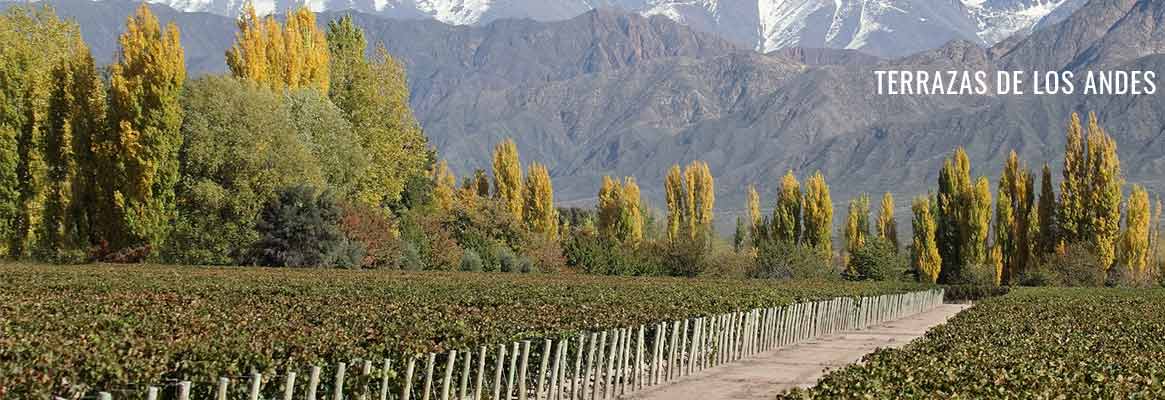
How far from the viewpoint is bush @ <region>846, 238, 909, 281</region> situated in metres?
82.4

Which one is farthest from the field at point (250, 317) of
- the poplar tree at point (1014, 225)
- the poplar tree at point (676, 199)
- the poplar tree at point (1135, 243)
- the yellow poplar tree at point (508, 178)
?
the poplar tree at point (676, 199)

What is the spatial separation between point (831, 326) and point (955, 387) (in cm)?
2768

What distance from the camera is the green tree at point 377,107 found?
66750 millimetres

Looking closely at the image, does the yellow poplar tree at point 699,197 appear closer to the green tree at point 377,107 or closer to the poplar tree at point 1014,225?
the poplar tree at point 1014,225

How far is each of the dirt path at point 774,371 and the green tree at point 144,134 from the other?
2731 centimetres

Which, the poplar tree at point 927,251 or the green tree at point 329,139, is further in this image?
the poplar tree at point 927,251

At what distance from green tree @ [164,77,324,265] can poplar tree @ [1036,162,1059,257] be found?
49968 millimetres

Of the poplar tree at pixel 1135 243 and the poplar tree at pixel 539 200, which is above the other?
the poplar tree at pixel 539 200

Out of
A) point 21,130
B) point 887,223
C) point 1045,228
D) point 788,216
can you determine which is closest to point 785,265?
point 1045,228

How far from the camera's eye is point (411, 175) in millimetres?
73875

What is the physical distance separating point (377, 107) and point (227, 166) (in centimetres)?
1436

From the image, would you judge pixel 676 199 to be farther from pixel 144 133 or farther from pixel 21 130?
pixel 21 130

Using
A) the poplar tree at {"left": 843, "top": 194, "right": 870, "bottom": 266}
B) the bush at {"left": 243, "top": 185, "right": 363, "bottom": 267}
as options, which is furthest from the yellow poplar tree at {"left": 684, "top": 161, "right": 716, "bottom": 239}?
the bush at {"left": 243, "top": 185, "right": 363, "bottom": 267}

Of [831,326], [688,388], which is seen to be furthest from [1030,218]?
[688,388]
